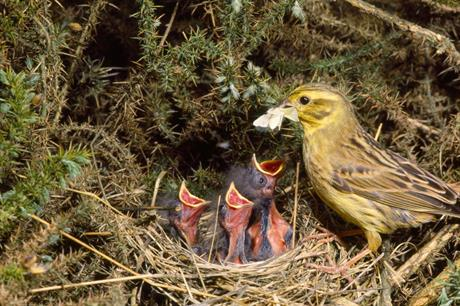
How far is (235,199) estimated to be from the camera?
14.8ft

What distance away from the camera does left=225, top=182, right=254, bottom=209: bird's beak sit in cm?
445

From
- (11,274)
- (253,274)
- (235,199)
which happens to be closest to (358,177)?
(235,199)

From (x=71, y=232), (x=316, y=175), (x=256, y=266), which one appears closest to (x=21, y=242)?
(x=71, y=232)

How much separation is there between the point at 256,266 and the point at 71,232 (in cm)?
99

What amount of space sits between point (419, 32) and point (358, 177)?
911mm

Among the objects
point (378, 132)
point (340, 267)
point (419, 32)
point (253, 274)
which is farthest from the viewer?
point (378, 132)

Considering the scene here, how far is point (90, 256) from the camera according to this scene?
423 centimetres

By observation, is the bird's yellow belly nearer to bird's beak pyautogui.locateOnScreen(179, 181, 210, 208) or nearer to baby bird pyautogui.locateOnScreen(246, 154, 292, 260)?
baby bird pyautogui.locateOnScreen(246, 154, 292, 260)

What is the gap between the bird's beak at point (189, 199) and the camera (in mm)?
4445

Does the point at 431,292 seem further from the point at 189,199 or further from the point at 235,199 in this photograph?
the point at 189,199

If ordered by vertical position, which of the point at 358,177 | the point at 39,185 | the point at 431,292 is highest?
the point at 39,185

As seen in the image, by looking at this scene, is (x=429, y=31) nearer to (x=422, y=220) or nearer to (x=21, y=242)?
(x=422, y=220)

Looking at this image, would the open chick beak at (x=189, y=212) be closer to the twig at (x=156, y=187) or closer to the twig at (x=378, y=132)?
the twig at (x=156, y=187)

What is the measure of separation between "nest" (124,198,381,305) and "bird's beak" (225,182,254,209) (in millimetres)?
318
